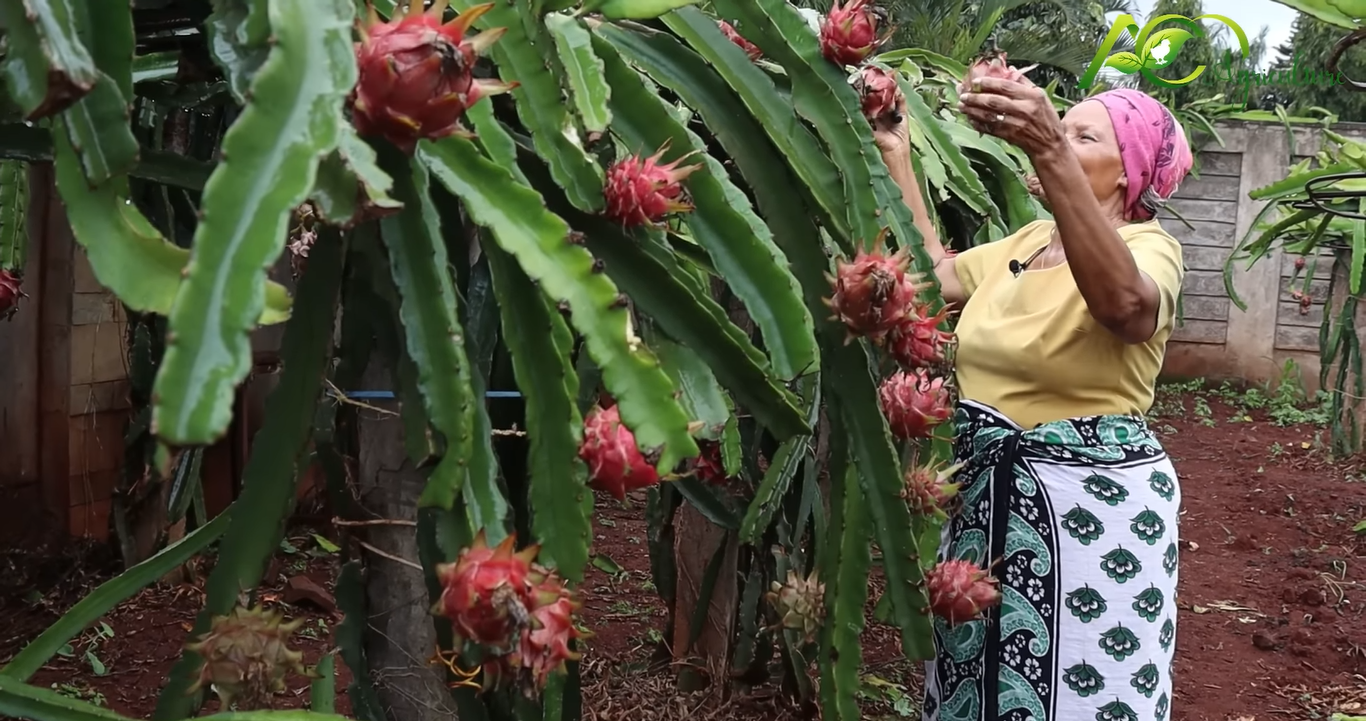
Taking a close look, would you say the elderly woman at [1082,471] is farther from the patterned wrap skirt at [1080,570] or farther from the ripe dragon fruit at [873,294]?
the ripe dragon fruit at [873,294]

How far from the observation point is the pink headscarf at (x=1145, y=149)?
1685 millimetres

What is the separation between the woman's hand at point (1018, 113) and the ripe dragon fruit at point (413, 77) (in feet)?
3.07

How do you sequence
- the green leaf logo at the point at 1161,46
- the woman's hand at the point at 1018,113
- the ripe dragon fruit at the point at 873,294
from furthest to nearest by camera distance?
the green leaf logo at the point at 1161,46, the woman's hand at the point at 1018,113, the ripe dragon fruit at the point at 873,294

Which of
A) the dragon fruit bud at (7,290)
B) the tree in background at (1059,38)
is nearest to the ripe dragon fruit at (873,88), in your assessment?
the dragon fruit bud at (7,290)

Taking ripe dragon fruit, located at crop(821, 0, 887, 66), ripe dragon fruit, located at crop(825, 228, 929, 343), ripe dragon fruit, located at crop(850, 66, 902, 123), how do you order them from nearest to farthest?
1. ripe dragon fruit, located at crop(825, 228, 929, 343)
2. ripe dragon fruit, located at crop(821, 0, 887, 66)
3. ripe dragon fruit, located at crop(850, 66, 902, 123)

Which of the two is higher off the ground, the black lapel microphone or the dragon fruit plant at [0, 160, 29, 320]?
the black lapel microphone

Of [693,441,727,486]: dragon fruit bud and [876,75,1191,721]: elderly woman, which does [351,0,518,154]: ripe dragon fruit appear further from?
[876,75,1191,721]: elderly woman

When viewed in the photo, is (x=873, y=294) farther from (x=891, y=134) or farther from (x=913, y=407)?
(x=891, y=134)

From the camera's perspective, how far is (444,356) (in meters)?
0.80

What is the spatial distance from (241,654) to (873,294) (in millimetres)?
664

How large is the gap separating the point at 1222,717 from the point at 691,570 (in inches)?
67.7

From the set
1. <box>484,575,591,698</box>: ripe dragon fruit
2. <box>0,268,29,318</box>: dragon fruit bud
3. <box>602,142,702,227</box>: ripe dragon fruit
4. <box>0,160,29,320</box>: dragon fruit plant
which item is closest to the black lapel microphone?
<box>602,142,702,227</box>: ripe dragon fruit

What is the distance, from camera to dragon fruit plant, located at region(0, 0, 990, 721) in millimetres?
650

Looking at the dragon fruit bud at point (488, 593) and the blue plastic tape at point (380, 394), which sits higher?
the dragon fruit bud at point (488, 593)
